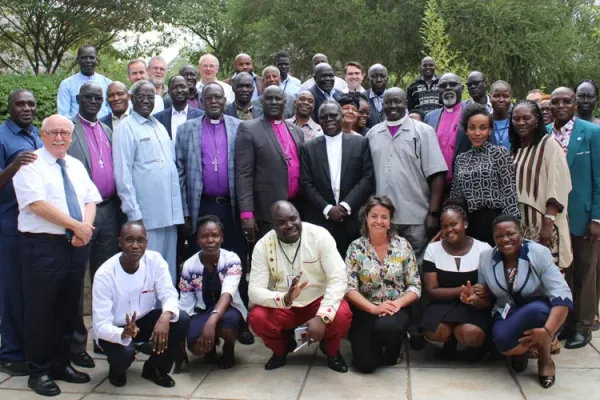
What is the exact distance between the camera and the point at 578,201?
549cm

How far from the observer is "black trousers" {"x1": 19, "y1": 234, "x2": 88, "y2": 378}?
450cm

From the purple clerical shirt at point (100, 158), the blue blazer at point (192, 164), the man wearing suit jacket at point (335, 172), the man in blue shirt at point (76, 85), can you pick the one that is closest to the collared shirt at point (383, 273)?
the man wearing suit jacket at point (335, 172)

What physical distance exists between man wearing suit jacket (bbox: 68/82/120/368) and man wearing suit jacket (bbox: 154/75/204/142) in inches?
38.2

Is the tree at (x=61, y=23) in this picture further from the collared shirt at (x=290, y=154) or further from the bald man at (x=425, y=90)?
the collared shirt at (x=290, y=154)

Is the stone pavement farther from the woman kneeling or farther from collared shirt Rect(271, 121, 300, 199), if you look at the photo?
collared shirt Rect(271, 121, 300, 199)

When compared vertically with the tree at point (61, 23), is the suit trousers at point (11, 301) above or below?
below

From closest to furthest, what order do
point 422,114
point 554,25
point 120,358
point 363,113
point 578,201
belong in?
1. point 120,358
2. point 578,201
3. point 363,113
4. point 422,114
5. point 554,25

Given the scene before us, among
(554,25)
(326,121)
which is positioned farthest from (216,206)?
(554,25)

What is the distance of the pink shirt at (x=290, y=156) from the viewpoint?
18.9 feet

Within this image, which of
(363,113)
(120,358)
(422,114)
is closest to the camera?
(120,358)

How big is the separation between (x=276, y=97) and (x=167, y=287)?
6.52 ft

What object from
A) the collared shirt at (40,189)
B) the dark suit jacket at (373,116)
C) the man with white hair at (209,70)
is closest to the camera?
the collared shirt at (40,189)

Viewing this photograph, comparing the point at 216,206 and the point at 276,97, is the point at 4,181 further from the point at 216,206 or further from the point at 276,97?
the point at 276,97

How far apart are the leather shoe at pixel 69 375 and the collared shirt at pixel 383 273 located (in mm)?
2088
